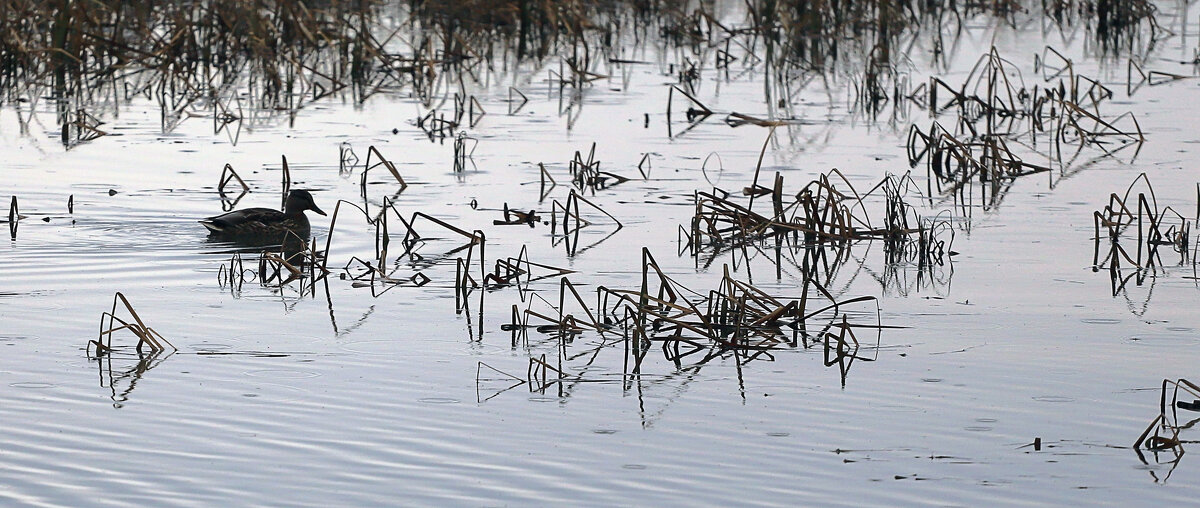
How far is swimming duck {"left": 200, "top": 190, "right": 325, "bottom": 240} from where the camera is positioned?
9945 millimetres

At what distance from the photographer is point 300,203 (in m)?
10.8

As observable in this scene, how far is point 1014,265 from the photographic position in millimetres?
8883

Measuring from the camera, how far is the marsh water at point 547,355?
5344mm

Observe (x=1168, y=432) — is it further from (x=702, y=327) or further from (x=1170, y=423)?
(x=702, y=327)

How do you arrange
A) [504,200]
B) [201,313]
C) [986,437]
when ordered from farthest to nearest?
[504,200] < [201,313] < [986,437]

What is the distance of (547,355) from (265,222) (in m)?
3.70

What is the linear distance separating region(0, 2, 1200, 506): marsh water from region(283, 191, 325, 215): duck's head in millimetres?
281

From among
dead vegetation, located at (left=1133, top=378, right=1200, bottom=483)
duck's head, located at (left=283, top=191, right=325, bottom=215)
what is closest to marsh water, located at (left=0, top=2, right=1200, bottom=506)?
dead vegetation, located at (left=1133, top=378, right=1200, bottom=483)

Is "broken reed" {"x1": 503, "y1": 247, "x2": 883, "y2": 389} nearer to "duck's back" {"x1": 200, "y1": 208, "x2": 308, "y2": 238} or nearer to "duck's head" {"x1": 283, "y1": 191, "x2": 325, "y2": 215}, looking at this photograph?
"duck's back" {"x1": 200, "y1": 208, "x2": 308, "y2": 238}

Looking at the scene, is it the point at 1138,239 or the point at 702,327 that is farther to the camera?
the point at 1138,239

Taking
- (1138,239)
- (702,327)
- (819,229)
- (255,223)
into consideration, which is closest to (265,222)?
(255,223)

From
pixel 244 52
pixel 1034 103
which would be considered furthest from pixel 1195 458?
pixel 244 52

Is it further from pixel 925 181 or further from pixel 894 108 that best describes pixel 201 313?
pixel 894 108

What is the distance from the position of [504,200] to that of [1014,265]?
3.35 meters
